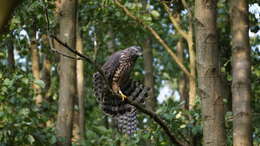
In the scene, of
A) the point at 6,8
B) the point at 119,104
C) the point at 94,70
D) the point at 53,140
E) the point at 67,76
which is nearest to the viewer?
the point at 6,8

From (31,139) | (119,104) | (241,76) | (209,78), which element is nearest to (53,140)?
(31,139)

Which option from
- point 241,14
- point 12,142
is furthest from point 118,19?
point 241,14

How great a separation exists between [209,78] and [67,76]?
3.83 meters

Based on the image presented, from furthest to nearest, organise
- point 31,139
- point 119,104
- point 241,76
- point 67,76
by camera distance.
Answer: point 67,76
point 119,104
point 31,139
point 241,76

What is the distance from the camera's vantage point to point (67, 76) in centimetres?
751

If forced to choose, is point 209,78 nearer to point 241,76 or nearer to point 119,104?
point 241,76

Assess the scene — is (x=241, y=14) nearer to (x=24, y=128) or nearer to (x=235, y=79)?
(x=235, y=79)

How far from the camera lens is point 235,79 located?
4.96 meters

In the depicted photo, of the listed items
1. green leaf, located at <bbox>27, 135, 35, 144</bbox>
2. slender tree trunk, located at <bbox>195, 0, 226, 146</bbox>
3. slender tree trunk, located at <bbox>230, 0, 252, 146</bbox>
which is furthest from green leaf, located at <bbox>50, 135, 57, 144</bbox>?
slender tree trunk, located at <bbox>195, 0, 226, 146</bbox>

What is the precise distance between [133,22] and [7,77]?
4.61m

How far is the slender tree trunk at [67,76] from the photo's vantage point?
7375mm

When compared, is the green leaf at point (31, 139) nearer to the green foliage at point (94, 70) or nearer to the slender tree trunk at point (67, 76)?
the green foliage at point (94, 70)

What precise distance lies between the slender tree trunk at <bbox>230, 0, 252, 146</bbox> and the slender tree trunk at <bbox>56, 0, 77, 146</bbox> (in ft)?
9.32

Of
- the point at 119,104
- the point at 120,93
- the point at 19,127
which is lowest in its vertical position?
the point at 19,127
